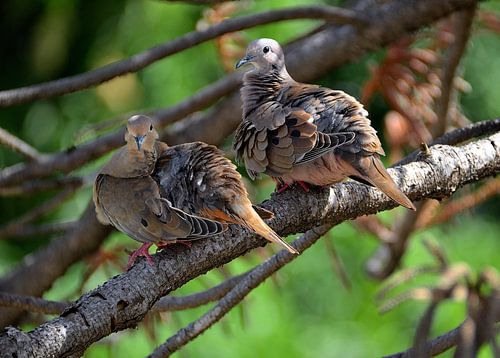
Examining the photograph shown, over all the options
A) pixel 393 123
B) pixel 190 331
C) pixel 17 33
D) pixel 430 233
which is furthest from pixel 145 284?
pixel 17 33

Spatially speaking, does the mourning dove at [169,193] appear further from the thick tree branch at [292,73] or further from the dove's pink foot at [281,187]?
the thick tree branch at [292,73]

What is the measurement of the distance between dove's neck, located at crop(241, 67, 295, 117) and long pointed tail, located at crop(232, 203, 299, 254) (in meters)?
0.62

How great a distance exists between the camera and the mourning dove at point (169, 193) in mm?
2168

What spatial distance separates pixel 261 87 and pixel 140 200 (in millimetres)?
662

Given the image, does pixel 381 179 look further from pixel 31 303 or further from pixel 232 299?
pixel 31 303

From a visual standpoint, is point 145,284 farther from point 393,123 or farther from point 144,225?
point 393,123

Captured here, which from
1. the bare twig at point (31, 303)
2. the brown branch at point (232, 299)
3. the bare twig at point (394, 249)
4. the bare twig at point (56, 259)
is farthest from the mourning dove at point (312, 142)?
the bare twig at point (394, 249)

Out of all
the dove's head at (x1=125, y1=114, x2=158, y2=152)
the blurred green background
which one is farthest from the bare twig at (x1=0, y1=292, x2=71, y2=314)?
the blurred green background

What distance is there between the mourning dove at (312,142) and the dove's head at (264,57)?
0.96 feet

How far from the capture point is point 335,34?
12.1ft

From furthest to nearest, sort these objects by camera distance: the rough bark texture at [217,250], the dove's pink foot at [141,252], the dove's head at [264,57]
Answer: the dove's head at [264,57] < the dove's pink foot at [141,252] < the rough bark texture at [217,250]

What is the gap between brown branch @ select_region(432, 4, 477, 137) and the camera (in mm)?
3400

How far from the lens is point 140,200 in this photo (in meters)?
2.34

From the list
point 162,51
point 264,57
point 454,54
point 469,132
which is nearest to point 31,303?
point 162,51
